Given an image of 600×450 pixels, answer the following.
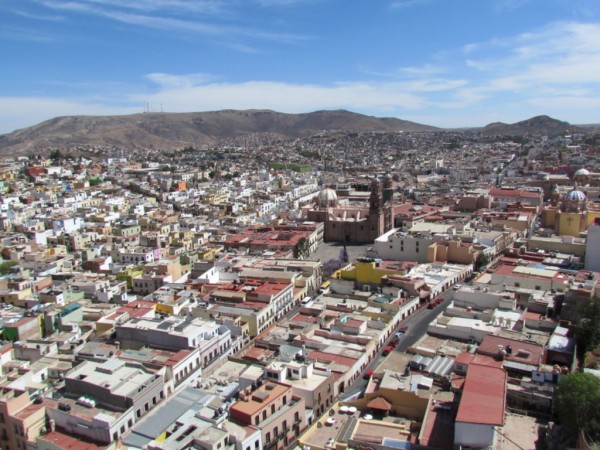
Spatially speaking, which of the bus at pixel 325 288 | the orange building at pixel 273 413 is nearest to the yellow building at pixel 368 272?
the bus at pixel 325 288

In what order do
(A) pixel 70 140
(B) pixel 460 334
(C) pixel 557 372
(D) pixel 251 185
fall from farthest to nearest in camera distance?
1. (A) pixel 70 140
2. (D) pixel 251 185
3. (B) pixel 460 334
4. (C) pixel 557 372

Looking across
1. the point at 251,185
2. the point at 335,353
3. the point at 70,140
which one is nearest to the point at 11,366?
the point at 335,353

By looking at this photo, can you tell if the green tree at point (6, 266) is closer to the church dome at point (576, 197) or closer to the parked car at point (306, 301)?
the parked car at point (306, 301)

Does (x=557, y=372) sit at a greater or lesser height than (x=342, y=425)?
greater

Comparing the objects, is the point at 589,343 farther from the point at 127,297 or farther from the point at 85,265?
the point at 85,265

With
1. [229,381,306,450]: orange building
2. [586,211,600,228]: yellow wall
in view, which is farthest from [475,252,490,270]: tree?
[229,381,306,450]: orange building

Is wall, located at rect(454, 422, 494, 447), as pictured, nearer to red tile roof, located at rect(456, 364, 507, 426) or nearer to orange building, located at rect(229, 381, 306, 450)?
red tile roof, located at rect(456, 364, 507, 426)
